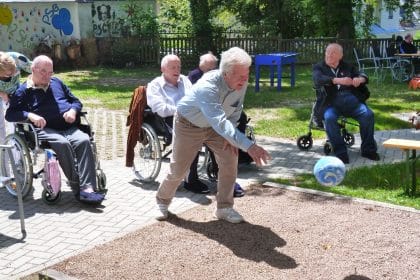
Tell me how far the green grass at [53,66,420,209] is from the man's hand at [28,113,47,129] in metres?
2.80

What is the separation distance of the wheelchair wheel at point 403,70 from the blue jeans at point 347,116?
9.28 meters

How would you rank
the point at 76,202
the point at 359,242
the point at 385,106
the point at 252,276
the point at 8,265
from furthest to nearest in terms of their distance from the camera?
the point at 385,106
the point at 76,202
the point at 359,242
the point at 8,265
the point at 252,276

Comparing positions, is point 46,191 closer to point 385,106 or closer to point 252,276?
point 252,276

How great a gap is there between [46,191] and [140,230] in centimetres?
134

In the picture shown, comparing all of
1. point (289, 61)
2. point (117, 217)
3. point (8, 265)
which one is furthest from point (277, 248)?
point (289, 61)

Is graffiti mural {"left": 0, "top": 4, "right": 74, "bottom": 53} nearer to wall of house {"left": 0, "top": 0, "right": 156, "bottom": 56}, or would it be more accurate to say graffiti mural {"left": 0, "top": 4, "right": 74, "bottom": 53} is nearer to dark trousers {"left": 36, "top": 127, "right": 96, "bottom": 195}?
wall of house {"left": 0, "top": 0, "right": 156, "bottom": 56}

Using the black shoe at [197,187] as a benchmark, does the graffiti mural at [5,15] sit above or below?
above

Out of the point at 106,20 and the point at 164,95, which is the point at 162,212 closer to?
the point at 164,95


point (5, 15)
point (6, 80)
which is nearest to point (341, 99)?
point (6, 80)

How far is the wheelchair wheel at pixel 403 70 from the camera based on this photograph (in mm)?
16141

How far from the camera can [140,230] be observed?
197 inches

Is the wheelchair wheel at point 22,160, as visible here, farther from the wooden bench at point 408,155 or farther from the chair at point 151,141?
the wooden bench at point 408,155

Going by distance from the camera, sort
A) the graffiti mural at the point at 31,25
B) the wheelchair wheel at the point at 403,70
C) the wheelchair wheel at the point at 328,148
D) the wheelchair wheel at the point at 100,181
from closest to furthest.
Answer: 1. the wheelchair wheel at the point at 100,181
2. the wheelchair wheel at the point at 328,148
3. the wheelchair wheel at the point at 403,70
4. the graffiti mural at the point at 31,25

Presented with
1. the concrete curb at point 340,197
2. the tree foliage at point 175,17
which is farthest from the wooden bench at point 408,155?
the tree foliage at point 175,17
